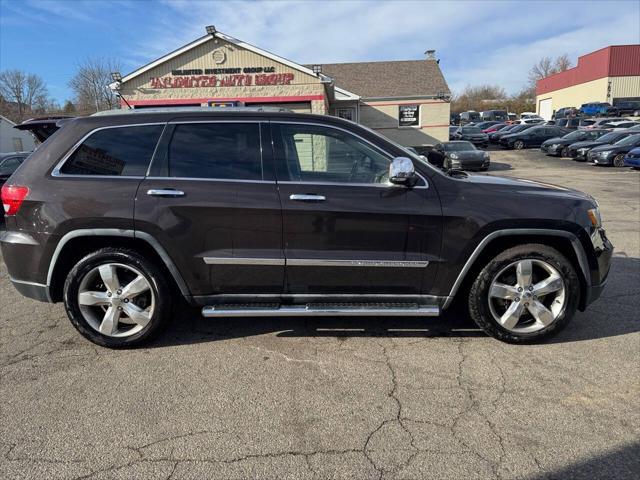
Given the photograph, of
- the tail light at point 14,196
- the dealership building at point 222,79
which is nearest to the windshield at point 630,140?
the dealership building at point 222,79

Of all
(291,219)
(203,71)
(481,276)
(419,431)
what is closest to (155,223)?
(291,219)

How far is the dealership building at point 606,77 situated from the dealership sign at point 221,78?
4374cm

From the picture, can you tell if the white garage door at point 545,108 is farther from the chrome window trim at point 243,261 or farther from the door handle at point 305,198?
the chrome window trim at point 243,261

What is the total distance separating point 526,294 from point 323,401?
75.3 inches

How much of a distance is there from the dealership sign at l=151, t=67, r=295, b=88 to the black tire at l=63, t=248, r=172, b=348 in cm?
1742

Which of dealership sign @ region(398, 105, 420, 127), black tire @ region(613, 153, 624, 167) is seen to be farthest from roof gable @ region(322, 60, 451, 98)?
black tire @ region(613, 153, 624, 167)

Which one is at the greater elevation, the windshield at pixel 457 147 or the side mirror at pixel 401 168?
the windshield at pixel 457 147

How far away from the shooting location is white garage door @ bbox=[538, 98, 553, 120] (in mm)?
60956

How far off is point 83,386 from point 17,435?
524 mm

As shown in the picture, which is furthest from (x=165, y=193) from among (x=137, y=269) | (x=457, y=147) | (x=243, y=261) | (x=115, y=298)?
(x=457, y=147)

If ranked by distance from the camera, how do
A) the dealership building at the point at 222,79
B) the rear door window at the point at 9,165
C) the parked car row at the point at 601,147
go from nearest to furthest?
the rear door window at the point at 9,165 < the dealership building at the point at 222,79 < the parked car row at the point at 601,147

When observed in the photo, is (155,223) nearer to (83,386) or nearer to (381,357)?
(83,386)

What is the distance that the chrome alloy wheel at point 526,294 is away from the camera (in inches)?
138

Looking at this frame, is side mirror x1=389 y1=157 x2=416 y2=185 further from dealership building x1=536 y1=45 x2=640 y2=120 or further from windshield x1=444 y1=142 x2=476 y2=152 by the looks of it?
dealership building x1=536 y1=45 x2=640 y2=120
